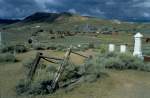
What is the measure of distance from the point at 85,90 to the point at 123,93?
159 cm

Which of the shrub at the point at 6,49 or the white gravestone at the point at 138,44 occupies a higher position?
the white gravestone at the point at 138,44

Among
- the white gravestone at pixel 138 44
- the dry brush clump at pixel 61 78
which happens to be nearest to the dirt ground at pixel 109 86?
the dry brush clump at pixel 61 78

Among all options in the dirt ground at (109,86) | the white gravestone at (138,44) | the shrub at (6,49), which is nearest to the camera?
the dirt ground at (109,86)

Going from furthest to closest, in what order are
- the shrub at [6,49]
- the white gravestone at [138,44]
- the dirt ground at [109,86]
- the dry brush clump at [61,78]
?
the shrub at [6,49], the white gravestone at [138,44], the dry brush clump at [61,78], the dirt ground at [109,86]

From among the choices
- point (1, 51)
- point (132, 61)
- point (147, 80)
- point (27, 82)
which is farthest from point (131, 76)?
point (1, 51)

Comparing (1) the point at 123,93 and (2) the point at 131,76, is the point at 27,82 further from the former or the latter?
(2) the point at 131,76

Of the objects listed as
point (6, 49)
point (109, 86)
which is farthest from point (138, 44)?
point (6, 49)

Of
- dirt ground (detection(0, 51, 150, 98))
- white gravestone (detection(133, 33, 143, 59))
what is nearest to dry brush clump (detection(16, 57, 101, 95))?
dirt ground (detection(0, 51, 150, 98))

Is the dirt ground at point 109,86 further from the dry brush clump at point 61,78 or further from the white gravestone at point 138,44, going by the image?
the white gravestone at point 138,44

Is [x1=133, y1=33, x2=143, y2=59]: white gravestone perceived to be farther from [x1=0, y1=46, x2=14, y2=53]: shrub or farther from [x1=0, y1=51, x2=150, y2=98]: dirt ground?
[x1=0, y1=46, x2=14, y2=53]: shrub

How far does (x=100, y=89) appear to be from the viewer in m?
17.2

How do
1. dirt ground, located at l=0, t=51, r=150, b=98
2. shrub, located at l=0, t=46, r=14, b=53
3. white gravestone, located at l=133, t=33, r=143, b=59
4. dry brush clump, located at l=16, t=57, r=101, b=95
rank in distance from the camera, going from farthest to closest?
shrub, located at l=0, t=46, r=14, b=53 < white gravestone, located at l=133, t=33, r=143, b=59 < dry brush clump, located at l=16, t=57, r=101, b=95 < dirt ground, located at l=0, t=51, r=150, b=98

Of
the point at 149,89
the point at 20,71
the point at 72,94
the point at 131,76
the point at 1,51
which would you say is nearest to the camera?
the point at 72,94

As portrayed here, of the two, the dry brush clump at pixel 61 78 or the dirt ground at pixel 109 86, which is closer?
the dirt ground at pixel 109 86
